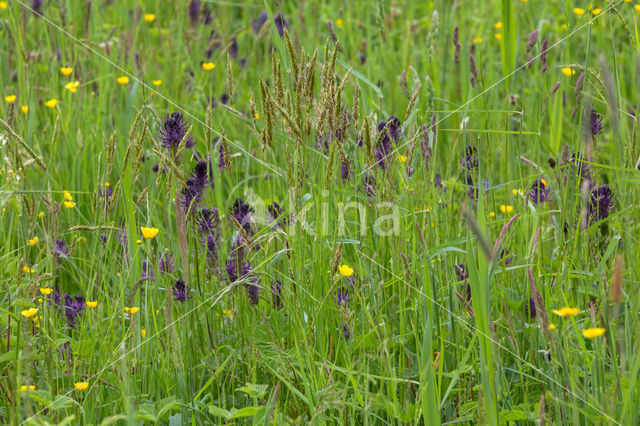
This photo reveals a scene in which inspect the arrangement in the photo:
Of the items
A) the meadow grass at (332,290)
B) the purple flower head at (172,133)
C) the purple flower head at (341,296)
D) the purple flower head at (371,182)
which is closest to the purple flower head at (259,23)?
the meadow grass at (332,290)

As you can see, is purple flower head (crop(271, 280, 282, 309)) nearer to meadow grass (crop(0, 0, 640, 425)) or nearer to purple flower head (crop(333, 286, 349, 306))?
meadow grass (crop(0, 0, 640, 425))

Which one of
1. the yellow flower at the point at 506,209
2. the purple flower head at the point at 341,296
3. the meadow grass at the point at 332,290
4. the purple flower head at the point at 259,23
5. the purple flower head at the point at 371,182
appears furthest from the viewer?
the purple flower head at the point at 259,23

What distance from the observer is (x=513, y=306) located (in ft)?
5.17

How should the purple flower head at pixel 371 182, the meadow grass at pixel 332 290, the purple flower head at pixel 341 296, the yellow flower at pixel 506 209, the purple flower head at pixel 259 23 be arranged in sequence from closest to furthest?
the meadow grass at pixel 332 290, the purple flower head at pixel 341 296, the purple flower head at pixel 371 182, the yellow flower at pixel 506 209, the purple flower head at pixel 259 23

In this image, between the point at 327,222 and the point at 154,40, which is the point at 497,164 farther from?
the point at 154,40

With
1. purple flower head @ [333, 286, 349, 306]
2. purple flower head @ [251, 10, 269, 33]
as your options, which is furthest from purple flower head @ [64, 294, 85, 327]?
purple flower head @ [251, 10, 269, 33]

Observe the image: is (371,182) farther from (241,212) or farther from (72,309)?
(72,309)

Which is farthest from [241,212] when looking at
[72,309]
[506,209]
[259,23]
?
[259,23]

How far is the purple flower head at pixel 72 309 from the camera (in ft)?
5.65

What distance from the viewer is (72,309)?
5.64ft

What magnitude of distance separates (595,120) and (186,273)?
117 centimetres

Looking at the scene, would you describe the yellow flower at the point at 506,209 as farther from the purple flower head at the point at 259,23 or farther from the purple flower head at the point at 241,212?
the purple flower head at the point at 259,23

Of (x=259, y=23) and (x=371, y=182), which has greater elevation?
(x=259, y=23)

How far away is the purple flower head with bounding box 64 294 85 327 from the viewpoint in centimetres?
172
